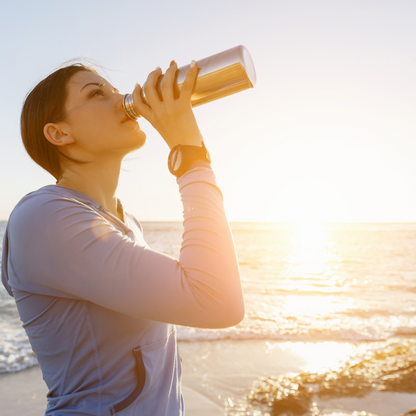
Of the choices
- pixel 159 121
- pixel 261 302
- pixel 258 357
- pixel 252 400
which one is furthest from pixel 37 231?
pixel 261 302

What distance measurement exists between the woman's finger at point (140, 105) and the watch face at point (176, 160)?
7.5 inches

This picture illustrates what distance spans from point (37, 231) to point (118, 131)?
21.5 inches

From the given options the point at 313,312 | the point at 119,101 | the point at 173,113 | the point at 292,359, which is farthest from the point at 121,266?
the point at 313,312

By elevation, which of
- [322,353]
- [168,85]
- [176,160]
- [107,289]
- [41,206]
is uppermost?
[168,85]

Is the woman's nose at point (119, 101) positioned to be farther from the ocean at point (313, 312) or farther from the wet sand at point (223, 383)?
the ocean at point (313, 312)

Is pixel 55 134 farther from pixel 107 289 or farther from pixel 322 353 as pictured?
pixel 322 353

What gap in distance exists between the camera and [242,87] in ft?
4.40

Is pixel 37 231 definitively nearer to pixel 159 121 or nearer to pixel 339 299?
pixel 159 121

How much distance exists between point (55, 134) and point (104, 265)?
2.27ft

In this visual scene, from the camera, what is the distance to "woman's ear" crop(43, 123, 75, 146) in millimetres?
1300

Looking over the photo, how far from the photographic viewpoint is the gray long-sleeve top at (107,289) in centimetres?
89

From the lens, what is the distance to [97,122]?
50.8 inches

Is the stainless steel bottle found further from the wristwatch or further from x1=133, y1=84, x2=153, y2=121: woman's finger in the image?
the wristwatch

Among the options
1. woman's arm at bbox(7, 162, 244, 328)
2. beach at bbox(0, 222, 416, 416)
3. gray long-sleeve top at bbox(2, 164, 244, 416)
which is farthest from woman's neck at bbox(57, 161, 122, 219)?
beach at bbox(0, 222, 416, 416)
